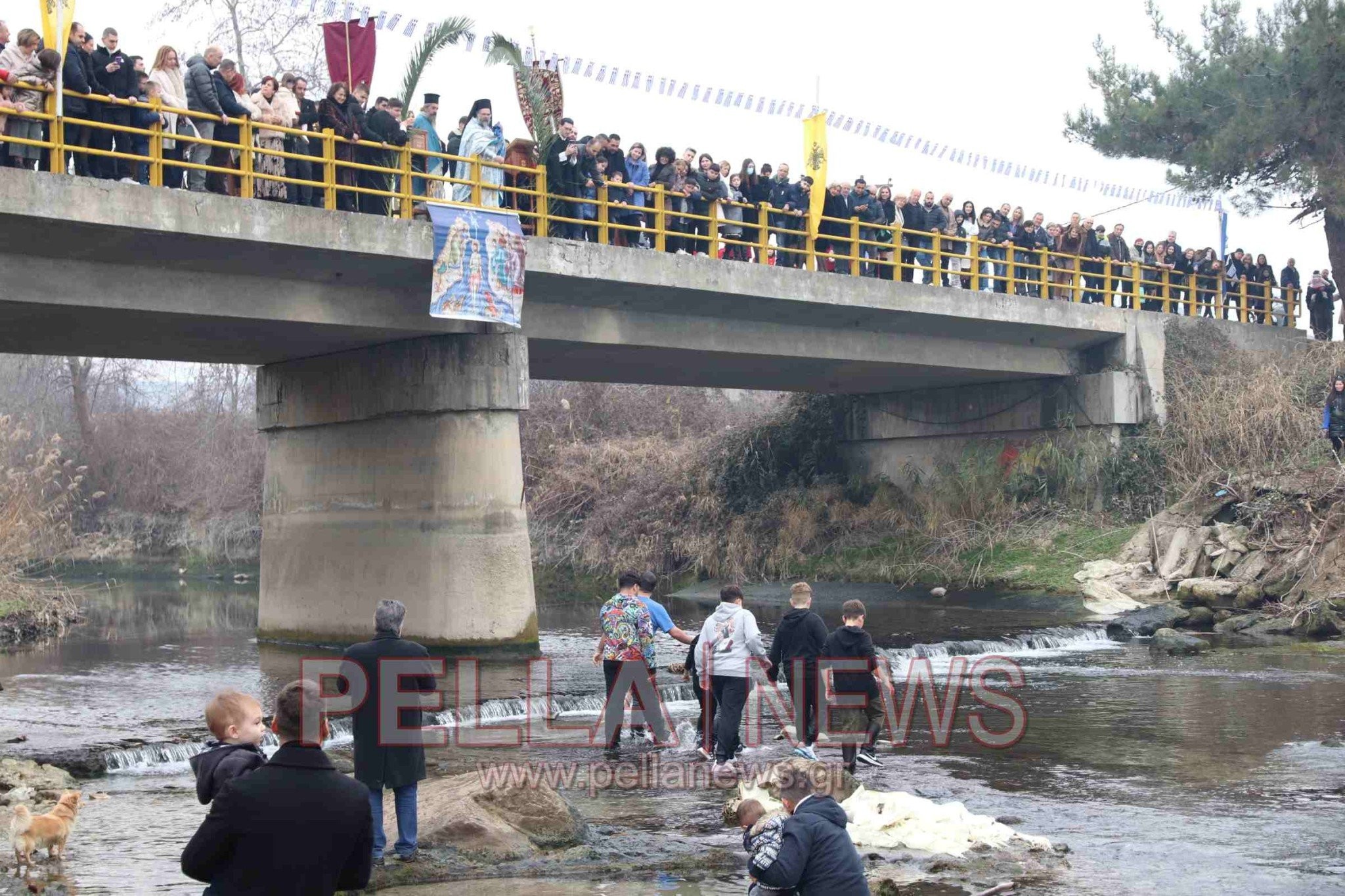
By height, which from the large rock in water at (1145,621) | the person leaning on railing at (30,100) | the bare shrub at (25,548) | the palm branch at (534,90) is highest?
the palm branch at (534,90)

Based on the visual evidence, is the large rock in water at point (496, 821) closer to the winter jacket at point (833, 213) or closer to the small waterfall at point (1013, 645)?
the small waterfall at point (1013, 645)

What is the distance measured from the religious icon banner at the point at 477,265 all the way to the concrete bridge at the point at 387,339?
0.95ft

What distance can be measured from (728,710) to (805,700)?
632 mm

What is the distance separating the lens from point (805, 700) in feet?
38.1

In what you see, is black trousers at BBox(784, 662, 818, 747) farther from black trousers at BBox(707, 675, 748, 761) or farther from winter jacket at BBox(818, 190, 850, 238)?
winter jacket at BBox(818, 190, 850, 238)

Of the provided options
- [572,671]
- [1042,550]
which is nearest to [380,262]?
[572,671]

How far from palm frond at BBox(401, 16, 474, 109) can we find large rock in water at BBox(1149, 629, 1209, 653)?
1346 centimetres

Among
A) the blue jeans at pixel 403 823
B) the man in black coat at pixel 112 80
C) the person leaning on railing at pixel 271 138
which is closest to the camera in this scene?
the blue jeans at pixel 403 823

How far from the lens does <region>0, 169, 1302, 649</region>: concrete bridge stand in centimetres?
1717

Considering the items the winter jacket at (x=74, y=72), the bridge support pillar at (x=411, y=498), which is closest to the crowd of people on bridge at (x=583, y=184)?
the winter jacket at (x=74, y=72)

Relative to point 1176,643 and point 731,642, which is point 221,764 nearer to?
point 731,642

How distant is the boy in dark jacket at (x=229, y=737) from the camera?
208 inches

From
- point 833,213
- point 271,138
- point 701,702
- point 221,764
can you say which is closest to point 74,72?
point 271,138

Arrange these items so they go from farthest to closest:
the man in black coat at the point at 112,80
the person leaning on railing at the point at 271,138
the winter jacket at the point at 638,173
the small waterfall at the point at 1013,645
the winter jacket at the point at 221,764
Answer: the winter jacket at the point at 638,173 < the small waterfall at the point at 1013,645 < the person leaning on railing at the point at 271,138 < the man in black coat at the point at 112,80 < the winter jacket at the point at 221,764
